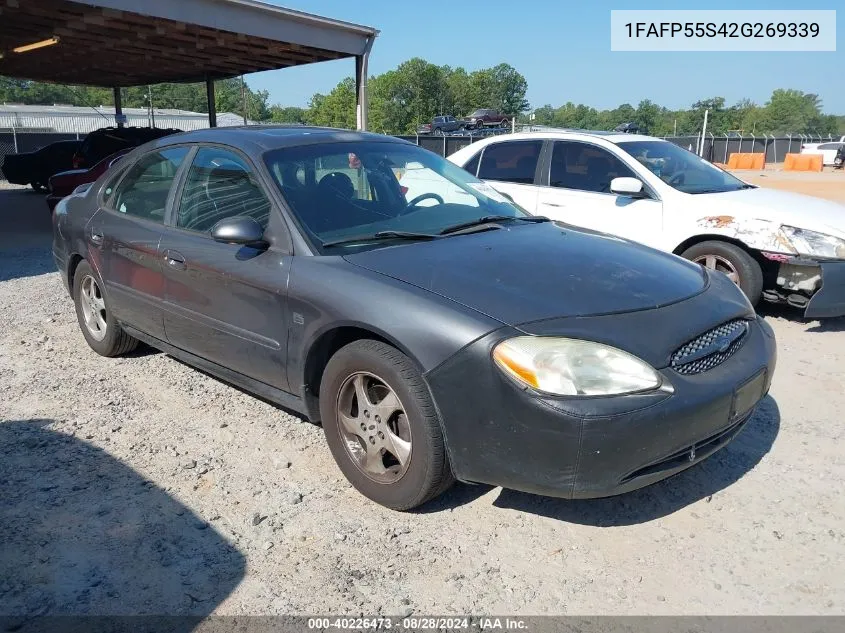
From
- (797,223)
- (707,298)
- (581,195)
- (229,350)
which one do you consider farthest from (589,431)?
(581,195)

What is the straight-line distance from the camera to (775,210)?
569 centimetres

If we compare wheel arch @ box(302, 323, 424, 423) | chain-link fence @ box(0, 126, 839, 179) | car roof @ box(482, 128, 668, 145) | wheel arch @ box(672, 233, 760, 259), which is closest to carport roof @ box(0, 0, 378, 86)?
chain-link fence @ box(0, 126, 839, 179)

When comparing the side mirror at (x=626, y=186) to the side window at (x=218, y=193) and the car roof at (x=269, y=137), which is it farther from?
the side window at (x=218, y=193)

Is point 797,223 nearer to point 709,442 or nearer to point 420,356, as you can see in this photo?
point 709,442

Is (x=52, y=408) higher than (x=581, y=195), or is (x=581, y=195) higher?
(x=581, y=195)

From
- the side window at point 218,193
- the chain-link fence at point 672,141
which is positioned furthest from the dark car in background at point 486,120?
the side window at point 218,193

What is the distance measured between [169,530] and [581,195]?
16.6 ft

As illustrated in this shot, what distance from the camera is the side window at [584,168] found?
21.7 ft

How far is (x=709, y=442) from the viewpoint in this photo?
9.07ft

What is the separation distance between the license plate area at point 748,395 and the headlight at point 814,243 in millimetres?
2905

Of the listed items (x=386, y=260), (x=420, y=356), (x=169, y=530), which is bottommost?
(x=169, y=530)

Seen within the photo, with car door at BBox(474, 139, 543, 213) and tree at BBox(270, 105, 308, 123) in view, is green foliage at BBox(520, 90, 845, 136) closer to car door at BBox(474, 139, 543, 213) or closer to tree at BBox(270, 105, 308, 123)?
tree at BBox(270, 105, 308, 123)

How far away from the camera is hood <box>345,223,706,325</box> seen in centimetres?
271

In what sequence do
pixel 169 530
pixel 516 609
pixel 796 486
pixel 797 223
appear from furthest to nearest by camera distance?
pixel 797 223, pixel 796 486, pixel 169 530, pixel 516 609
